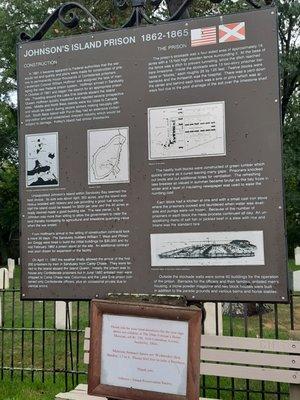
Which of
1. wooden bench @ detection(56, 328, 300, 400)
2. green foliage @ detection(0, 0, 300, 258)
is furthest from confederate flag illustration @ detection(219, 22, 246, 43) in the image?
green foliage @ detection(0, 0, 300, 258)

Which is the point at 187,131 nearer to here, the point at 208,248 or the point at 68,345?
the point at 208,248

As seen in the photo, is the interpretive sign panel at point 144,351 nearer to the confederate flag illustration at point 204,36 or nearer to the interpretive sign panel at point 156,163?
the interpretive sign panel at point 156,163

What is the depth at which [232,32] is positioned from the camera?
3.74 meters

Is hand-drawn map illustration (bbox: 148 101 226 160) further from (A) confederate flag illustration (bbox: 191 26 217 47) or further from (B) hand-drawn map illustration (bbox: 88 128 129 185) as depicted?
(A) confederate flag illustration (bbox: 191 26 217 47)

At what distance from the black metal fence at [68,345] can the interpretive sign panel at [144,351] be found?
4.03 ft

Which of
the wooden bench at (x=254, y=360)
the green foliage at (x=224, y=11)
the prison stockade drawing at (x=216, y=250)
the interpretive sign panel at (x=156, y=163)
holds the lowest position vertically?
the wooden bench at (x=254, y=360)

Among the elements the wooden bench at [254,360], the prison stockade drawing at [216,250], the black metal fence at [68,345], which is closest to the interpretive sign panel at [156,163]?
the prison stockade drawing at [216,250]

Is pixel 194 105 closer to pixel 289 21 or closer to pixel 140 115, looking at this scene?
pixel 140 115

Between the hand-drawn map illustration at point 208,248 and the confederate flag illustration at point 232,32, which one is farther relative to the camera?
the confederate flag illustration at point 232,32

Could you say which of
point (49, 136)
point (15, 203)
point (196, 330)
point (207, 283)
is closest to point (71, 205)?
point (49, 136)

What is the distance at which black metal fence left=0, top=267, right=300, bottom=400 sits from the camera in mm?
4910

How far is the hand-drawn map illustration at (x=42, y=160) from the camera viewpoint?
4.13 meters

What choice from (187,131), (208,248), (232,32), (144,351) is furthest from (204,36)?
(144,351)

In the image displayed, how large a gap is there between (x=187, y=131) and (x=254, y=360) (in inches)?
73.3
